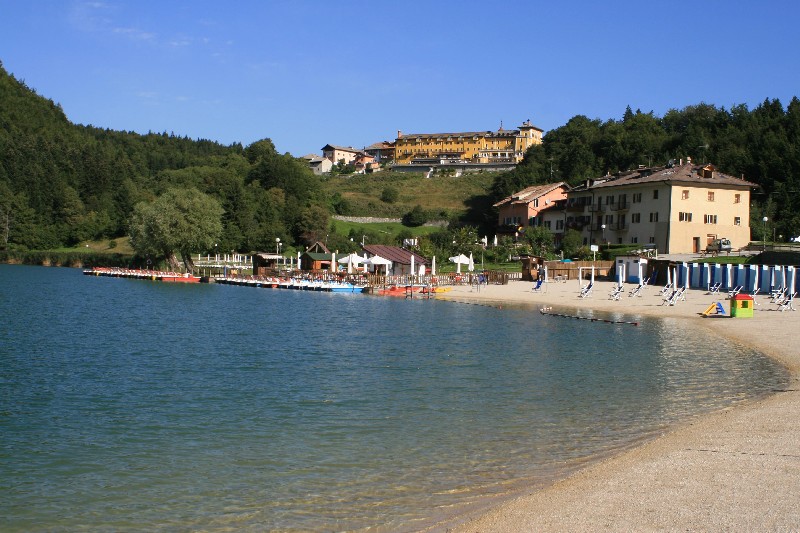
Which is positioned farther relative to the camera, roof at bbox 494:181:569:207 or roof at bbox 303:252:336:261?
roof at bbox 494:181:569:207

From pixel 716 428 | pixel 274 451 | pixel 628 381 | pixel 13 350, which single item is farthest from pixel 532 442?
pixel 13 350

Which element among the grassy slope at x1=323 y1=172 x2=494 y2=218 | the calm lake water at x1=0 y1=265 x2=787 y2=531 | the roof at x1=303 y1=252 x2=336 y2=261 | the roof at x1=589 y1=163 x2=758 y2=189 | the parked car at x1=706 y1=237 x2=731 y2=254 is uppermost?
the grassy slope at x1=323 y1=172 x2=494 y2=218

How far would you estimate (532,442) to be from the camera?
47.2ft

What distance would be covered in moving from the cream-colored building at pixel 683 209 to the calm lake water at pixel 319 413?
35.6m

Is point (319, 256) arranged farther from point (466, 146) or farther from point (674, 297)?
point (466, 146)

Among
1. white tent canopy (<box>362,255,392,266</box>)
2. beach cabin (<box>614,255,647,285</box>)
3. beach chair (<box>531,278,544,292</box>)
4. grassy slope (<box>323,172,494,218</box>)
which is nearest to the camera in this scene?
beach chair (<box>531,278,544,292</box>)

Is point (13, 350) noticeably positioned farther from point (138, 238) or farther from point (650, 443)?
point (138, 238)

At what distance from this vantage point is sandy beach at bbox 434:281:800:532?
9312 mm

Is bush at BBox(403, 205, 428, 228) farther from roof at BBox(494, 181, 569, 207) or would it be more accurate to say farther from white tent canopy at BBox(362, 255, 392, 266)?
white tent canopy at BBox(362, 255, 392, 266)

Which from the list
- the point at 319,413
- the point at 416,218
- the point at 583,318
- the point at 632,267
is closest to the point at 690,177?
the point at 632,267

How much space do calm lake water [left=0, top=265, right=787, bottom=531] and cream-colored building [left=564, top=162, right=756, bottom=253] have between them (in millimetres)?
35597

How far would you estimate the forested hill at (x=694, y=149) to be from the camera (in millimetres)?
77675

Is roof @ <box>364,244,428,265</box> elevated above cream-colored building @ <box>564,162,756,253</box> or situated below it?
below

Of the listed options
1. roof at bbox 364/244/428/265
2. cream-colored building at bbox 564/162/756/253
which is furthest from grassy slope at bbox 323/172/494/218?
cream-colored building at bbox 564/162/756/253
